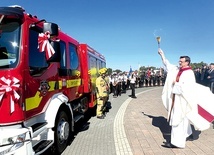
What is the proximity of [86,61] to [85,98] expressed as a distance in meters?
1.38

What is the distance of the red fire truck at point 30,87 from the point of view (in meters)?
4.19

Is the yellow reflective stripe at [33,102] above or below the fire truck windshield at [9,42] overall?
below

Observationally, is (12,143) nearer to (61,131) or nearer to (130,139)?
(61,131)

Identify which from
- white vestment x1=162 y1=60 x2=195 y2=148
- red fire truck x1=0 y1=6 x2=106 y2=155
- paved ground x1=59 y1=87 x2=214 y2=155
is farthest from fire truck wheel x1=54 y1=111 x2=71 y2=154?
white vestment x1=162 y1=60 x2=195 y2=148

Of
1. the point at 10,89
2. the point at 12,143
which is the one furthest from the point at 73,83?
the point at 12,143

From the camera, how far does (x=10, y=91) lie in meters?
4.17

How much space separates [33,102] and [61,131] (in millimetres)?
1529

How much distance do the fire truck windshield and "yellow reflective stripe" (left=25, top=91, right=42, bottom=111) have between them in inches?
27.4

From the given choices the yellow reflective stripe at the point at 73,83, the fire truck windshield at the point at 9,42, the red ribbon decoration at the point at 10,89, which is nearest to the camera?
the red ribbon decoration at the point at 10,89

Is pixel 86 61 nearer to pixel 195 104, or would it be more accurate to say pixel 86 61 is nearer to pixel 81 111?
pixel 81 111

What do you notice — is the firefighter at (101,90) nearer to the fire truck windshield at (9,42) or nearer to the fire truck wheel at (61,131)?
the fire truck wheel at (61,131)

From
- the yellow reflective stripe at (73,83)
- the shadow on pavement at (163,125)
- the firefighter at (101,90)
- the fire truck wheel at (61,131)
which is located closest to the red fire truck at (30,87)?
the fire truck wheel at (61,131)

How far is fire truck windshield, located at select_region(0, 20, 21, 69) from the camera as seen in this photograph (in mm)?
4473

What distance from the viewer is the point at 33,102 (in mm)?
4855
